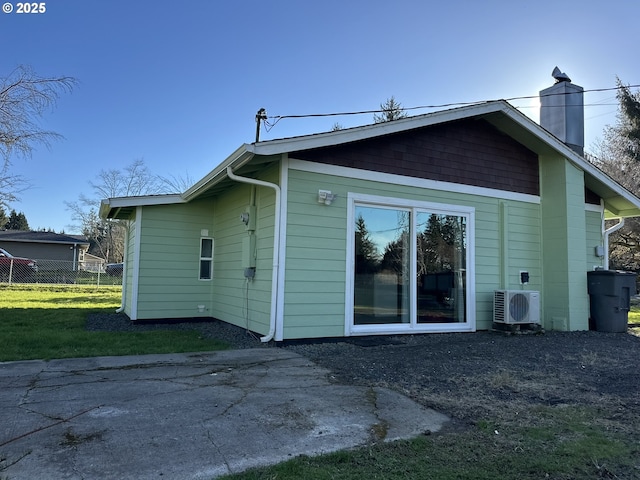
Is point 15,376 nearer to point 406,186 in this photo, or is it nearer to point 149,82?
point 406,186

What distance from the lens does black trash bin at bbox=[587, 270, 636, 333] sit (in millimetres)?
8172

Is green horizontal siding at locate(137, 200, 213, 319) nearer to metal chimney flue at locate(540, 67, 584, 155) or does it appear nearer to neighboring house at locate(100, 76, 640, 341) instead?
neighboring house at locate(100, 76, 640, 341)

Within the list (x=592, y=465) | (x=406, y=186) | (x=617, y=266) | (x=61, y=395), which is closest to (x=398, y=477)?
(x=592, y=465)

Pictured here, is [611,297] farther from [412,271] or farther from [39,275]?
[39,275]

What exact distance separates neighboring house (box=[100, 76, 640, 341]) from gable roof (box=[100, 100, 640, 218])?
29 mm

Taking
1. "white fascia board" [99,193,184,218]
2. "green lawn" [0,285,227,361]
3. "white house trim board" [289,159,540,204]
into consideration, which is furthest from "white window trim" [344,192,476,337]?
"white fascia board" [99,193,184,218]

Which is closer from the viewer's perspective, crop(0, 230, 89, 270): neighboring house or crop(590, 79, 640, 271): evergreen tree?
crop(590, 79, 640, 271): evergreen tree

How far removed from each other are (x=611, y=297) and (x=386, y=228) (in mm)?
4654

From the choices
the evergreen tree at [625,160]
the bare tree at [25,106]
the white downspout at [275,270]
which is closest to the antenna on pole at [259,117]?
the white downspout at [275,270]

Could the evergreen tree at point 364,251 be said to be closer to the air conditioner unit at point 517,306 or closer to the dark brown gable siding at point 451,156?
the dark brown gable siding at point 451,156

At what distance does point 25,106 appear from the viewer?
924 cm

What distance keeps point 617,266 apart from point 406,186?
776 inches

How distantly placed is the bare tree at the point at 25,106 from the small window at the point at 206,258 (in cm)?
391

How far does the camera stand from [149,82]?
11664 millimetres
